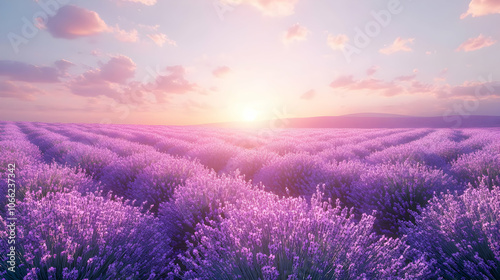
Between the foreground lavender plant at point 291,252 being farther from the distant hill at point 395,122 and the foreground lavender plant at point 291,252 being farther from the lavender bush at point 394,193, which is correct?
the distant hill at point 395,122

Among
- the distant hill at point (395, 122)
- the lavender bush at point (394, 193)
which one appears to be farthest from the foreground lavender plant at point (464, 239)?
the distant hill at point (395, 122)

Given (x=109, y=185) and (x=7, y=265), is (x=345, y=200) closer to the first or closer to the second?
(x=7, y=265)

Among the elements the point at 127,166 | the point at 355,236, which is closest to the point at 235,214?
the point at 355,236

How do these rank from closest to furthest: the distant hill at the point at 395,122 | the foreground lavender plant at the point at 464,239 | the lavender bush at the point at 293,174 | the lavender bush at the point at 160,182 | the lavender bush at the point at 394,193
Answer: the foreground lavender plant at the point at 464,239 → the lavender bush at the point at 394,193 → the lavender bush at the point at 160,182 → the lavender bush at the point at 293,174 → the distant hill at the point at 395,122

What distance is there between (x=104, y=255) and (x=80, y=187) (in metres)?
2.28

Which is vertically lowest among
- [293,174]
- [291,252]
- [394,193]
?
[293,174]

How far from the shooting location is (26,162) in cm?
501

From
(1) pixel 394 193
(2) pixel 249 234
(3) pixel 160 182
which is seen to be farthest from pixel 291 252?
(3) pixel 160 182

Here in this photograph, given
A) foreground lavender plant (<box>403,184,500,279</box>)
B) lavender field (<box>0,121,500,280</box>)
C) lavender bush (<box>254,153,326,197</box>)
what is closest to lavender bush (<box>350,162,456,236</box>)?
lavender field (<box>0,121,500,280</box>)

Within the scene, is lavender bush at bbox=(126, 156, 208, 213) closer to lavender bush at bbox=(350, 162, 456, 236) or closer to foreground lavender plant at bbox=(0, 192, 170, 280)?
foreground lavender plant at bbox=(0, 192, 170, 280)

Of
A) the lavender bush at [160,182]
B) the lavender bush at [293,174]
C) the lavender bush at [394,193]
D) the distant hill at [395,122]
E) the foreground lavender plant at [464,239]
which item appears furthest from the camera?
the distant hill at [395,122]

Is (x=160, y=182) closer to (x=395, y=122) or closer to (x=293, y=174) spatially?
(x=293, y=174)

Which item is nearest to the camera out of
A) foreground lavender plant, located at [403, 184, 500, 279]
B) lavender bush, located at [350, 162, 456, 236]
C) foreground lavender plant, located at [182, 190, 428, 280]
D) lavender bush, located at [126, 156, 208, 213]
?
foreground lavender plant, located at [182, 190, 428, 280]

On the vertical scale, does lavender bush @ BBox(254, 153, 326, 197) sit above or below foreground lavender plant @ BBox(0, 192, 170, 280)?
below
